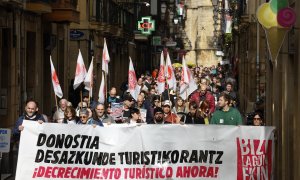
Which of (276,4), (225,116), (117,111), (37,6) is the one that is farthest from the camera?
(37,6)

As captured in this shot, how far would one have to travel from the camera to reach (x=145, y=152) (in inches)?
440

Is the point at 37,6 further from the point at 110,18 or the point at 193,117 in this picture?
the point at 110,18

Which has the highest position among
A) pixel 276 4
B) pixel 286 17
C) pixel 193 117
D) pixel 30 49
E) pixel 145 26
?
pixel 145 26

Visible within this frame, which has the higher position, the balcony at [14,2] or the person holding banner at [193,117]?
the balcony at [14,2]

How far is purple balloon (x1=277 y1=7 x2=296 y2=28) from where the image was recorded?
11.6 metres

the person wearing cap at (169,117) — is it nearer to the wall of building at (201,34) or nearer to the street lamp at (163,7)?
the street lamp at (163,7)

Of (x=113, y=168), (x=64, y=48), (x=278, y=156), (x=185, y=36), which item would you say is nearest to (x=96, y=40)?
(x=64, y=48)

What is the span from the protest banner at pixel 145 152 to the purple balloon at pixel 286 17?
1.43 metres

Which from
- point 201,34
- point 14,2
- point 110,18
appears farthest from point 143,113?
point 201,34

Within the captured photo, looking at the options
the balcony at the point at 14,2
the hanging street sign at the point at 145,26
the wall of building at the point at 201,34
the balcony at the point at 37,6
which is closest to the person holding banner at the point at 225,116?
the balcony at the point at 14,2

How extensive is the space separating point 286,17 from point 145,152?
255 cm

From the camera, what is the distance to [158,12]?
6456 centimetres

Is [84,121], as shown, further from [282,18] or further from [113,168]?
[282,18]

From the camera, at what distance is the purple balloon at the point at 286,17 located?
11.6m
